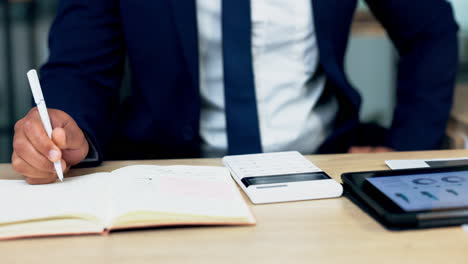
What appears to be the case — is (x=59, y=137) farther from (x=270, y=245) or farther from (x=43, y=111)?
(x=270, y=245)

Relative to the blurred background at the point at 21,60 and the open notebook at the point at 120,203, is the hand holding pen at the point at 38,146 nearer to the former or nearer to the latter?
the open notebook at the point at 120,203

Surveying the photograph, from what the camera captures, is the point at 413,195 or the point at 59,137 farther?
the point at 59,137

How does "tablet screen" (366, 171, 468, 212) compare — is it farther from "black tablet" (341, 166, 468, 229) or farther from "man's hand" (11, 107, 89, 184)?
"man's hand" (11, 107, 89, 184)

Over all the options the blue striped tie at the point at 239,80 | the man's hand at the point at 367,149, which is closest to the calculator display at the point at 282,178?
the blue striped tie at the point at 239,80

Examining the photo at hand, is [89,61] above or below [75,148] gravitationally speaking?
above

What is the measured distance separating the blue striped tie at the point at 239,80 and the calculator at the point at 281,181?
0.93 feet

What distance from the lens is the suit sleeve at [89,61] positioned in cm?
98

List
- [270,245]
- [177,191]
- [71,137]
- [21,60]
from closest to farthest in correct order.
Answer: [270,245] < [177,191] < [71,137] < [21,60]

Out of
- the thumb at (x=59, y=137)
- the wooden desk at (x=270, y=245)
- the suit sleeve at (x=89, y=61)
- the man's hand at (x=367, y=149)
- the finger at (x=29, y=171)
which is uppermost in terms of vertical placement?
the suit sleeve at (x=89, y=61)

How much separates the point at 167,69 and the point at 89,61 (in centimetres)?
16

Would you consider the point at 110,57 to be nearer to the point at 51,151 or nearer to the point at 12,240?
the point at 51,151

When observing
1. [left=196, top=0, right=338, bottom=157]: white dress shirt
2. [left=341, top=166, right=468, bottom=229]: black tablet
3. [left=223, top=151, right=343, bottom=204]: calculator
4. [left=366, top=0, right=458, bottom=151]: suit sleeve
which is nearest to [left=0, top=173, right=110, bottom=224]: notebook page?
[left=223, top=151, right=343, bottom=204]: calculator

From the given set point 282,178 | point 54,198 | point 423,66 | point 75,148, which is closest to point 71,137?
point 75,148

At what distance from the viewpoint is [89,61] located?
108 cm
